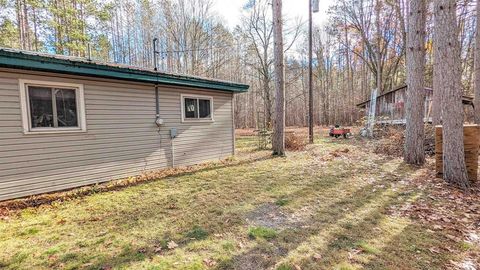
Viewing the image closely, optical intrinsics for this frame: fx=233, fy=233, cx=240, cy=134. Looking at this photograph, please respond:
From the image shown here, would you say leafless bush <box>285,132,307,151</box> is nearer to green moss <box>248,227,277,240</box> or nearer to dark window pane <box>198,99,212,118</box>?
dark window pane <box>198,99,212,118</box>

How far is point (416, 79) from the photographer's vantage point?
6629 mm

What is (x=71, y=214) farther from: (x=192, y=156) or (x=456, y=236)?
(x=456, y=236)

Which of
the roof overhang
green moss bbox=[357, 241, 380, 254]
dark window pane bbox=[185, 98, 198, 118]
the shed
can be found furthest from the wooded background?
green moss bbox=[357, 241, 380, 254]

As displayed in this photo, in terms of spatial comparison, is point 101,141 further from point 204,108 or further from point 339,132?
point 339,132

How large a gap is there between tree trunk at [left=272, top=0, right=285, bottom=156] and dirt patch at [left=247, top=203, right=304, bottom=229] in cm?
507

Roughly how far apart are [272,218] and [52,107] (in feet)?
16.4

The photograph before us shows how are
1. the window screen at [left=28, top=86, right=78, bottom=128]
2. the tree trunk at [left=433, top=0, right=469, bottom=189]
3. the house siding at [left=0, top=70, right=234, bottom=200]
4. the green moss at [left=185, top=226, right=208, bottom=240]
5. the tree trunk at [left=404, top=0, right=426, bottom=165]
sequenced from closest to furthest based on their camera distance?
1. the green moss at [left=185, top=226, right=208, bottom=240]
2. the house siding at [left=0, top=70, right=234, bottom=200]
3. the window screen at [left=28, top=86, right=78, bottom=128]
4. the tree trunk at [left=433, top=0, right=469, bottom=189]
5. the tree trunk at [left=404, top=0, right=426, bottom=165]

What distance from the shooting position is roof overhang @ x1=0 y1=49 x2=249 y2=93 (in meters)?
4.20

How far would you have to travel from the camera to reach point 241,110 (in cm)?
3152

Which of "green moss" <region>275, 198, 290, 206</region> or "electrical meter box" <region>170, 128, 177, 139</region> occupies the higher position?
"electrical meter box" <region>170, 128, 177, 139</region>

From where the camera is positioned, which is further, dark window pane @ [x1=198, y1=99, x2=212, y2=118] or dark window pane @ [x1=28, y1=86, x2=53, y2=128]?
dark window pane @ [x1=198, y1=99, x2=212, y2=118]

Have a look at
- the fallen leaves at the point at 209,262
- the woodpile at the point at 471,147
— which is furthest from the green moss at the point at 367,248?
the woodpile at the point at 471,147

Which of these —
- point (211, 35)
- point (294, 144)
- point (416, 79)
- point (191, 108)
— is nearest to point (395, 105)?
point (294, 144)

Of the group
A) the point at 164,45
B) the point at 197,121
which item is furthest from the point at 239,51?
the point at 197,121
